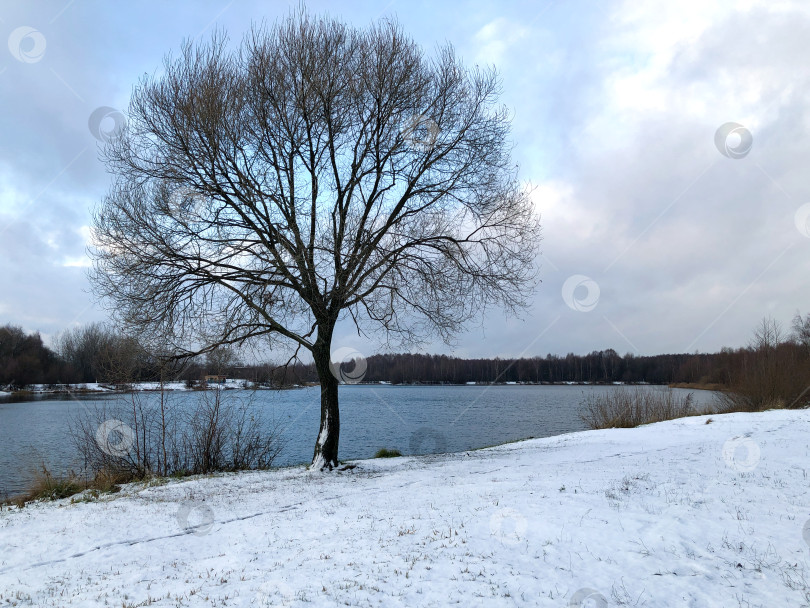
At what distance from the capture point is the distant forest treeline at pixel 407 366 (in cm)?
1350

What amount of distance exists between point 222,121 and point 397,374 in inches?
3860

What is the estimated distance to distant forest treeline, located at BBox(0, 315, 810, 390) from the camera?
13500 mm

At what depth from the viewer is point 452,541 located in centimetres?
633

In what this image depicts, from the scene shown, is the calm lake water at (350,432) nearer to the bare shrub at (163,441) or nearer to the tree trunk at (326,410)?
the bare shrub at (163,441)

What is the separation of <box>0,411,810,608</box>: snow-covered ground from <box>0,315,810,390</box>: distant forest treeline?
11.3 ft

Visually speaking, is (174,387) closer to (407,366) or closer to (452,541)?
(452,541)

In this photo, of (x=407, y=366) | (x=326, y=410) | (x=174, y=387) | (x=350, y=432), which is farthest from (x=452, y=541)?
(x=407, y=366)

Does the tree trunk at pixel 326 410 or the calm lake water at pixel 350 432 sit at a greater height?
the tree trunk at pixel 326 410

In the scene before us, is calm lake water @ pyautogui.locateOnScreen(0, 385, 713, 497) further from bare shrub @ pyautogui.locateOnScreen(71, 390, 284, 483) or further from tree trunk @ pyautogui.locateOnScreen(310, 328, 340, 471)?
tree trunk @ pyautogui.locateOnScreen(310, 328, 340, 471)

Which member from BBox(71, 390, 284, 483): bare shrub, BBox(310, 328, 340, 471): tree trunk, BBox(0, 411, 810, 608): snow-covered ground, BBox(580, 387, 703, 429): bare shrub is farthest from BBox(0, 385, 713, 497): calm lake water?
BBox(0, 411, 810, 608): snow-covered ground

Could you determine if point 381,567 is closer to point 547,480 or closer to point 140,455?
point 547,480

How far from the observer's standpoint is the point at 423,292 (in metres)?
13.9

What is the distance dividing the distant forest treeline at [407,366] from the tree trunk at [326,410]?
0.98 metres

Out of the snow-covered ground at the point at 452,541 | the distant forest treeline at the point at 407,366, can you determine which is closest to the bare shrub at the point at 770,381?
the distant forest treeline at the point at 407,366
